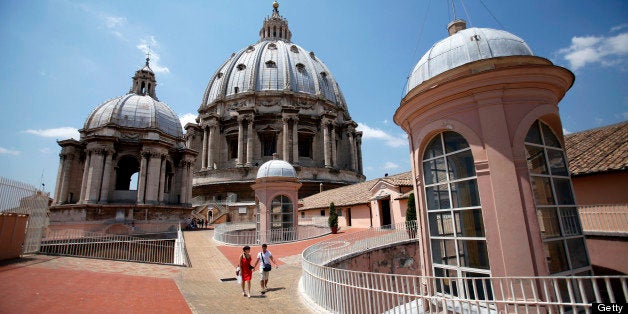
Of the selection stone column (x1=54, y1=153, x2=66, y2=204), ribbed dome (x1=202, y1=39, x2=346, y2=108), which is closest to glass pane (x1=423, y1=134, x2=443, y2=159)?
stone column (x1=54, y1=153, x2=66, y2=204)

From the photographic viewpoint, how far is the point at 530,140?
5.87m

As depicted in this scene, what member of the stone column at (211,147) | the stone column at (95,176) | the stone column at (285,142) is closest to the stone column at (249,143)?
the stone column at (285,142)

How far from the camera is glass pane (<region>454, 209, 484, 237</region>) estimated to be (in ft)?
19.4

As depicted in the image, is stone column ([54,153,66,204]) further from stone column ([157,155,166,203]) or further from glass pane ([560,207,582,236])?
glass pane ([560,207,582,236])

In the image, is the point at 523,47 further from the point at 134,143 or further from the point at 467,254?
the point at 134,143

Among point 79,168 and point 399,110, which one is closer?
point 399,110

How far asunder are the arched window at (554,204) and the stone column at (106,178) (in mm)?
31030

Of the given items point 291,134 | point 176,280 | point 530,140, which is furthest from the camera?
point 291,134

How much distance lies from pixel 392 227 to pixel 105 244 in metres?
17.7

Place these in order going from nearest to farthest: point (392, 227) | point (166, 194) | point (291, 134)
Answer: point (392, 227), point (166, 194), point (291, 134)

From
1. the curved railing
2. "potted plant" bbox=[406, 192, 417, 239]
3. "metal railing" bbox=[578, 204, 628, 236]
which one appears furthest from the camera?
"potted plant" bbox=[406, 192, 417, 239]

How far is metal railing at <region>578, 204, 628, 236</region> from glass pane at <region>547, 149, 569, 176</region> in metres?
5.99

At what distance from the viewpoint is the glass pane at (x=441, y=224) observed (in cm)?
648

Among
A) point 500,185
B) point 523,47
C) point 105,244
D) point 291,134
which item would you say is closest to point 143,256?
point 105,244
